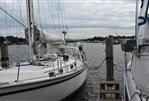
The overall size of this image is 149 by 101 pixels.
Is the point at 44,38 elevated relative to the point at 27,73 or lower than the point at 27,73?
elevated

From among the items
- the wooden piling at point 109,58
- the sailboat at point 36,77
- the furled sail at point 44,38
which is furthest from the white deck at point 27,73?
the furled sail at point 44,38

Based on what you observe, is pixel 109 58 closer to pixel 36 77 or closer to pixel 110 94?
pixel 110 94

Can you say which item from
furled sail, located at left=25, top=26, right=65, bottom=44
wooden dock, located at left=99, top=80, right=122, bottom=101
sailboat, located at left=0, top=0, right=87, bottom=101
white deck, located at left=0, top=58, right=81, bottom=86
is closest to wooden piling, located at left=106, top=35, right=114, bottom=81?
sailboat, located at left=0, top=0, right=87, bottom=101

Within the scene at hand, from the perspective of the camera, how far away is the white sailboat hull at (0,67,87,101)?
9.81m

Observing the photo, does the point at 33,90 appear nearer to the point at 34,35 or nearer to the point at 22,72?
the point at 22,72

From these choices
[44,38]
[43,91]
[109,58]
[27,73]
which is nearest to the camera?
[43,91]

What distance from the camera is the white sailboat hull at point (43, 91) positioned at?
32.2 ft

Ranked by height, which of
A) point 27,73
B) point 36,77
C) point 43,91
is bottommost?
point 43,91

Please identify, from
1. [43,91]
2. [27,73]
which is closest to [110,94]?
[43,91]

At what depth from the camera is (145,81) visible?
620 centimetres

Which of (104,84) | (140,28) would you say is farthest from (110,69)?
(140,28)

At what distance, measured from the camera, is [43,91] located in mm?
11070

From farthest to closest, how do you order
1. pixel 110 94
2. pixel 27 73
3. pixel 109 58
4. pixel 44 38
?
pixel 44 38, pixel 109 58, pixel 110 94, pixel 27 73

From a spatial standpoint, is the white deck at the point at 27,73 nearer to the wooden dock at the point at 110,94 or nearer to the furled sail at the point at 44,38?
the wooden dock at the point at 110,94
